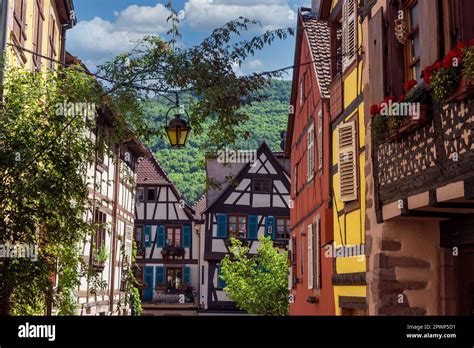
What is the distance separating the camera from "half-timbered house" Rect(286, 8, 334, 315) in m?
14.2

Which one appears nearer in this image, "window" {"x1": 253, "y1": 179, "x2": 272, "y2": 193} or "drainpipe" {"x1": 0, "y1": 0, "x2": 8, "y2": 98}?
"drainpipe" {"x1": 0, "y1": 0, "x2": 8, "y2": 98}

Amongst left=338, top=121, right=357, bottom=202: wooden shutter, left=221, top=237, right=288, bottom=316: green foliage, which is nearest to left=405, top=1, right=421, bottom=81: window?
left=338, top=121, right=357, bottom=202: wooden shutter

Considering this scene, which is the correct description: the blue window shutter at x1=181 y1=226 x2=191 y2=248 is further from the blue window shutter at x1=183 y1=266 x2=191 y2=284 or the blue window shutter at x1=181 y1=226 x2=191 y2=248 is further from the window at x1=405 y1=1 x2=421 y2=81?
the window at x1=405 y1=1 x2=421 y2=81

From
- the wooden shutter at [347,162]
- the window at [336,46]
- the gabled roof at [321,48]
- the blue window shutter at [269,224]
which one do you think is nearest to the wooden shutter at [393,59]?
the wooden shutter at [347,162]

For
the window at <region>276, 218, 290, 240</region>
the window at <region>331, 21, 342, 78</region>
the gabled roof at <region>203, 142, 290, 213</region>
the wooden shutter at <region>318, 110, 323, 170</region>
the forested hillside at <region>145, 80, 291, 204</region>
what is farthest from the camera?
the window at <region>276, 218, 290, 240</region>

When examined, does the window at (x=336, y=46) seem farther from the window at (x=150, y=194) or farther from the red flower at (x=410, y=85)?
the window at (x=150, y=194)

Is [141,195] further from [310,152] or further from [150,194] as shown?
[310,152]

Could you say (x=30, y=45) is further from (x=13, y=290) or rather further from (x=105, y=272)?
(x=105, y=272)

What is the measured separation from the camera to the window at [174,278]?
39094 millimetres

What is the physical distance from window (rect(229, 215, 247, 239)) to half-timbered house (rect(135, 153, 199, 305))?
2.92 metres

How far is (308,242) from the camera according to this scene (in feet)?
54.9

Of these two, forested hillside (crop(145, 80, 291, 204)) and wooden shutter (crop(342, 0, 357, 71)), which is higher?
forested hillside (crop(145, 80, 291, 204))

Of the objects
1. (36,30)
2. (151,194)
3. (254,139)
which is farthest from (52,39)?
(151,194)
